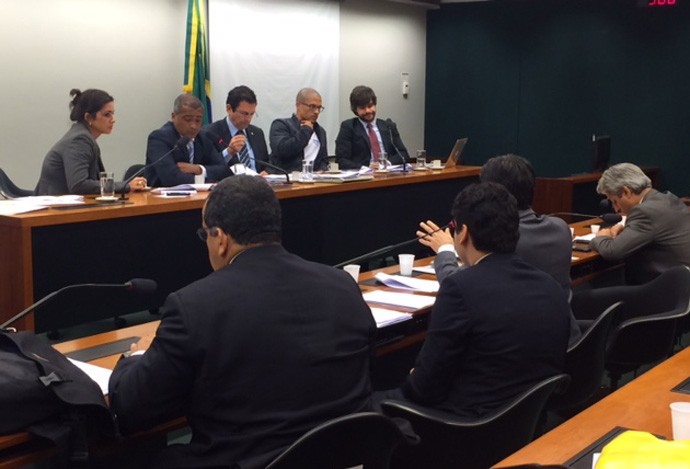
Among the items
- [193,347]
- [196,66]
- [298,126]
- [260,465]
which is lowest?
[260,465]

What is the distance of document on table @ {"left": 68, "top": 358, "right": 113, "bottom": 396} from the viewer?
220 cm

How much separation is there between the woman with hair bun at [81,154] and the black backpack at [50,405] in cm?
314

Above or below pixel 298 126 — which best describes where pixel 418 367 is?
below

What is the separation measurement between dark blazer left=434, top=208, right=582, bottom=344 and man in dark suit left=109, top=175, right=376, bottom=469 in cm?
119

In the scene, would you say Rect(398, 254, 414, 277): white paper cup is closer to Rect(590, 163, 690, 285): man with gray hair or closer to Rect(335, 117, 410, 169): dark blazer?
Rect(590, 163, 690, 285): man with gray hair

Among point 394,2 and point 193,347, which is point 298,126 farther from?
point 193,347

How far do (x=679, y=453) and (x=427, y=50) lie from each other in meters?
10.3

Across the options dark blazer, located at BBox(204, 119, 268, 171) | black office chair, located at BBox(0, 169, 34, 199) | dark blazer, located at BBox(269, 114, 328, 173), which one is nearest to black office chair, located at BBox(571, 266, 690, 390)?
dark blazer, located at BBox(204, 119, 268, 171)

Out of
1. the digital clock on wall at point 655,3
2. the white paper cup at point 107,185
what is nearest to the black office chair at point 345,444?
the white paper cup at point 107,185

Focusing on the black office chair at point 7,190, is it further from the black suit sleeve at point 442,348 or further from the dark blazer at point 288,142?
the black suit sleeve at point 442,348

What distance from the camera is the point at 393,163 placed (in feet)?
25.5

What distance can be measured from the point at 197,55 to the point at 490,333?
5841 mm

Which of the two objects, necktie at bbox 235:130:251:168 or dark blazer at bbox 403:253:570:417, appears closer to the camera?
dark blazer at bbox 403:253:570:417

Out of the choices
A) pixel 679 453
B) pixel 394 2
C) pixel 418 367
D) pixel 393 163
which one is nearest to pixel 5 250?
pixel 418 367
